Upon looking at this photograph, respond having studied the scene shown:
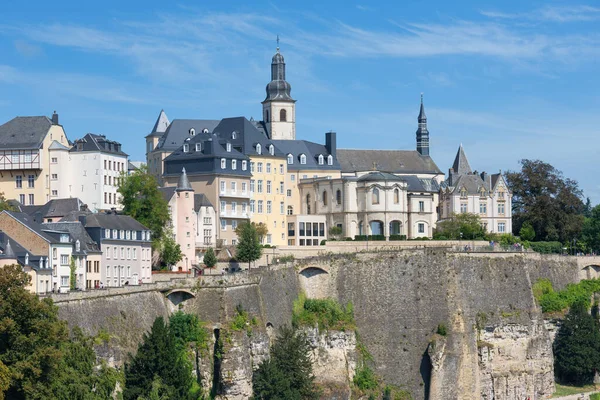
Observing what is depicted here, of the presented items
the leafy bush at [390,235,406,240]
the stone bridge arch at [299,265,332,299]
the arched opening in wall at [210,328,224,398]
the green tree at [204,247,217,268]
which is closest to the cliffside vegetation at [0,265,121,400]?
the arched opening in wall at [210,328,224,398]

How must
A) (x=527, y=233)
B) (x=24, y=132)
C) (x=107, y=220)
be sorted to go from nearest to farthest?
(x=107, y=220), (x=24, y=132), (x=527, y=233)

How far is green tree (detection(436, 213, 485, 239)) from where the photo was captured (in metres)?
122

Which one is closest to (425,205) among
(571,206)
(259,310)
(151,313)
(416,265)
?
(571,206)

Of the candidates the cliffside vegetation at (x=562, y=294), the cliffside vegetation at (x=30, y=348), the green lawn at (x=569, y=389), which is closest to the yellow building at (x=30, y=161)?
the cliffside vegetation at (x=562, y=294)

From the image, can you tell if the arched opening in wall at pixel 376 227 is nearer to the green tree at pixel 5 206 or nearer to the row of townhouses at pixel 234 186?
the row of townhouses at pixel 234 186

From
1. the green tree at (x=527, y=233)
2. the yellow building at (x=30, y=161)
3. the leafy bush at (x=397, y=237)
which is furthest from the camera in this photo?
the green tree at (x=527, y=233)

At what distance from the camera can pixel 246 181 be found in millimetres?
118312

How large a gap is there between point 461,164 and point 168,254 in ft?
155

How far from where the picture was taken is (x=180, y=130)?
128375mm

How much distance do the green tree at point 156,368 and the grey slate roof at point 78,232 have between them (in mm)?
11601

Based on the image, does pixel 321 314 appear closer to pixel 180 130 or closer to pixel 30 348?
pixel 30 348

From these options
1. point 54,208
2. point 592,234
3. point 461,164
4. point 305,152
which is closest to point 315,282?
point 54,208

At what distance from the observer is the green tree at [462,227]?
121812mm

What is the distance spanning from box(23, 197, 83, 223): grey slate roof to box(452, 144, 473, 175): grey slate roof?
162 feet
